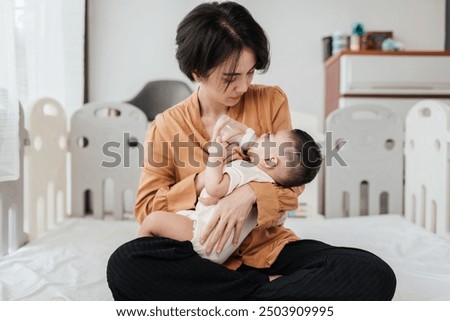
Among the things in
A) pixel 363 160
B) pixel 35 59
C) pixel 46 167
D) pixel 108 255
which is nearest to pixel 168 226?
pixel 108 255

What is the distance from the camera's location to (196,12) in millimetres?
657

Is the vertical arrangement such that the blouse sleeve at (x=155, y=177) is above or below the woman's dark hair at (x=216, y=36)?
below

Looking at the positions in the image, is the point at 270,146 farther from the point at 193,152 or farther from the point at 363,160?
the point at 363,160

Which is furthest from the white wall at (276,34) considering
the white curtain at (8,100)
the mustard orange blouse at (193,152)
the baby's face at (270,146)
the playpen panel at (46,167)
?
the baby's face at (270,146)

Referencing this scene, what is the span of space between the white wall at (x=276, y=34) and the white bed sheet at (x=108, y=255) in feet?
1.29

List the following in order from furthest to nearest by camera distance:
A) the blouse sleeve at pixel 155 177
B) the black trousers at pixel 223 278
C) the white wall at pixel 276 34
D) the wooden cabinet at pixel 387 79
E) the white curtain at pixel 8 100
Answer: the wooden cabinet at pixel 387 79 < the white wall at pixel 276 34 < the white curtain at pixel 8 100 < the blouse sleeve at pixel 155 177 < the black trousers at pixel 223 278

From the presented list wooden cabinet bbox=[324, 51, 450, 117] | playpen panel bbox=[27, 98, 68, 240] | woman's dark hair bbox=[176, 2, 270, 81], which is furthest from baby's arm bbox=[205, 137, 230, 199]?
wooden cabinet bbox=[324, 51, 450, 117]

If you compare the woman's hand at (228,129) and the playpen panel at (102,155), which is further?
the playpen panel at (102,155)

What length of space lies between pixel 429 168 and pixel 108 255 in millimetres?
834

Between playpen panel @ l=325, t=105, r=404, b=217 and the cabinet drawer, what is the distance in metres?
0.40

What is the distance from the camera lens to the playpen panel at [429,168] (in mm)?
1146

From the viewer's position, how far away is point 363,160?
4.62ft

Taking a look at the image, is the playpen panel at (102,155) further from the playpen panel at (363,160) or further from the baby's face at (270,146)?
the baby's face at (270,146)
